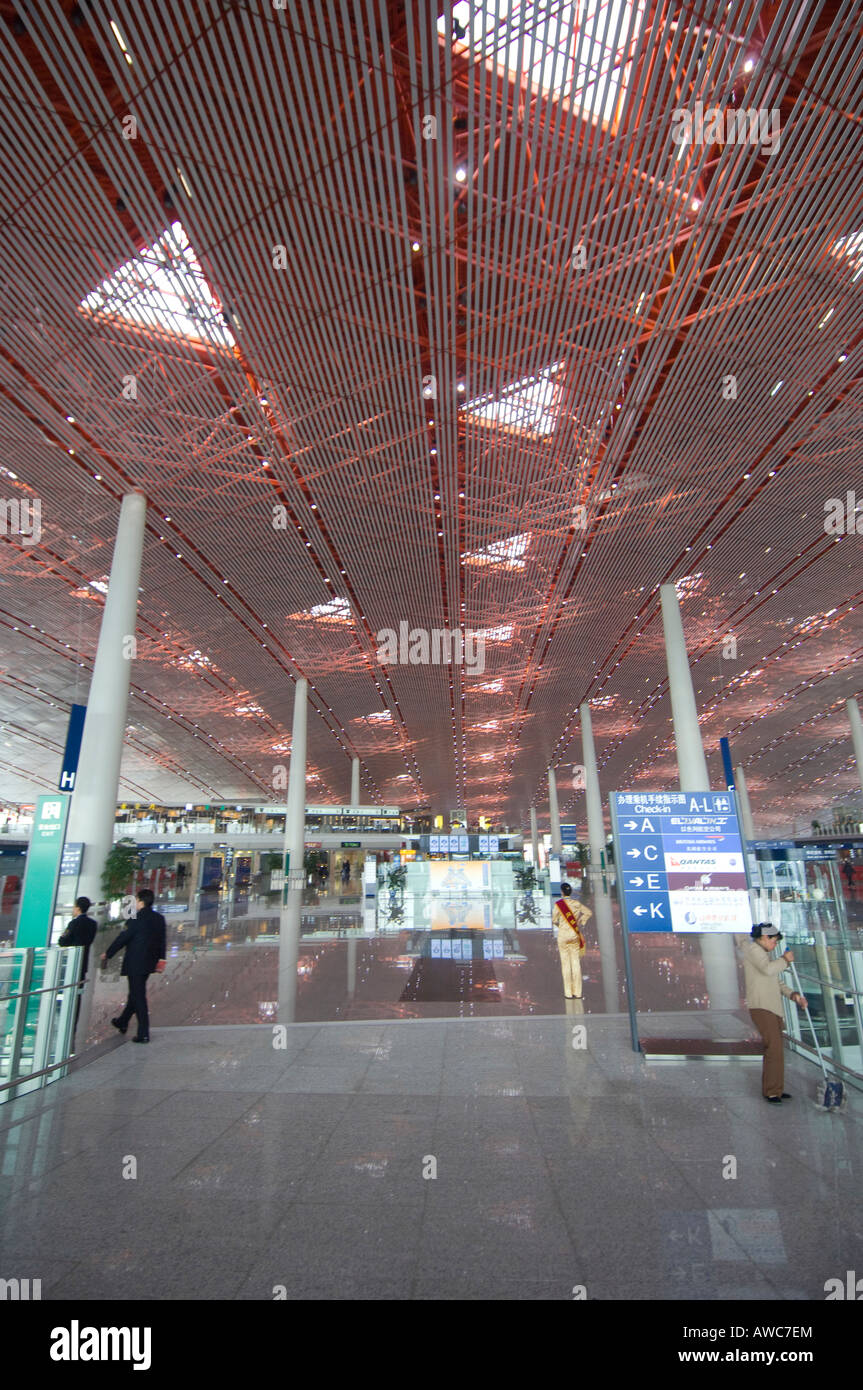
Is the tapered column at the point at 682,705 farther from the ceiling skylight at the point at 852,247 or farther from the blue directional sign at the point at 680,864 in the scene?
the blue directional sign at the point at 680,864

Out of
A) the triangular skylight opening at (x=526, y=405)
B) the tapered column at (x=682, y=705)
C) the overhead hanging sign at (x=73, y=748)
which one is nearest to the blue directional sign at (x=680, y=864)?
the triangular skylight opening at (x=526, y=405)

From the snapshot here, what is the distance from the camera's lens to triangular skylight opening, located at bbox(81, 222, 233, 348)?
10.1 meters

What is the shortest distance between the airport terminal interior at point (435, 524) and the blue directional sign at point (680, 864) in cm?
4

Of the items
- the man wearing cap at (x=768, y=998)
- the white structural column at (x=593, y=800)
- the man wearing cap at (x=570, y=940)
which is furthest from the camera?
the white structural column at (x=593, y=800)

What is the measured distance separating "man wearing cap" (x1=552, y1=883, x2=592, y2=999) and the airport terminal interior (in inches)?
2.6

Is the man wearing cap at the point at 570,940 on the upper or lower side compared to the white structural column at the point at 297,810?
lower

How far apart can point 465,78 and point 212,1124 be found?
1089 centimetres

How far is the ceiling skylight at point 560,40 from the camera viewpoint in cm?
740

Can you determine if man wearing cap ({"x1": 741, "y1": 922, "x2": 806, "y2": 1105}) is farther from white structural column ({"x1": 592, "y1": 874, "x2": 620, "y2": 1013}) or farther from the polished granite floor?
white structural column ({"x1": 592, "y1": 874, "x2": 620, "y2": 1013})

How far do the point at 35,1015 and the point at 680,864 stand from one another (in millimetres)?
5917

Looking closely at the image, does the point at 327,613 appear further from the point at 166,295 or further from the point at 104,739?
the point at 166,295

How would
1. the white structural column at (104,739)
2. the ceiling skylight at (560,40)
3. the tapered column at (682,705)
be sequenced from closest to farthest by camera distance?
the ceiling skylight at (560,40), the white structural column at (104,739), the tapered column at (682,705)

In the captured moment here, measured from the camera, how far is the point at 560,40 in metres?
7.68

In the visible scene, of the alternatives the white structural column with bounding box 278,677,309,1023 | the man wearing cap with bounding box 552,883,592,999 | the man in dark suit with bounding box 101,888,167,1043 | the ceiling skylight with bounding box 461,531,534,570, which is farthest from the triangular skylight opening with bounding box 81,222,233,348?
the white structural column with bounding box 278,677,309,1023
